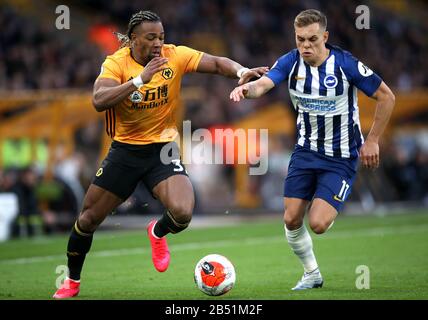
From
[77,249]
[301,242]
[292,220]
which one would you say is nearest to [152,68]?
[77,249]

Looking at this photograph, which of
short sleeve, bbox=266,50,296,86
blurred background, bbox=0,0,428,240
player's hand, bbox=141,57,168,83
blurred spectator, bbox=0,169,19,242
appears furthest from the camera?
blurred background, bbox=0,0,428,240

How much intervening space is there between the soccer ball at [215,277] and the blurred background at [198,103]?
949 centimetres

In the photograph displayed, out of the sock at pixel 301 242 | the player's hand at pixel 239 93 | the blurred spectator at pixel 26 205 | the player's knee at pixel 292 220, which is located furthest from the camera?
the blurred spectator at pixel 26 205

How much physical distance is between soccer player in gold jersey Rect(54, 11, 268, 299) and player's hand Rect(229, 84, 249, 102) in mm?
224

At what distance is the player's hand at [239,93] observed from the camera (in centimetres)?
A: 857

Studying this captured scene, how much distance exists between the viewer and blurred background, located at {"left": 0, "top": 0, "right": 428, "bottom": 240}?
19625 mm

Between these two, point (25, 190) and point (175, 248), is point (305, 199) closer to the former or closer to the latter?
point (175, 248)

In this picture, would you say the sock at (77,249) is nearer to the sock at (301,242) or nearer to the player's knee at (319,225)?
the sock at (301,242)

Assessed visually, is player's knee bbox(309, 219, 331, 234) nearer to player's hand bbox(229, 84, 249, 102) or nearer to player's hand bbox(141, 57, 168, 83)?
player's hand bbox(229, 84, 249, 102)

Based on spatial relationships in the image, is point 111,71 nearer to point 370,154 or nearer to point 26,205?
point 370,154

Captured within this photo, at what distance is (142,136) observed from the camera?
9.20m

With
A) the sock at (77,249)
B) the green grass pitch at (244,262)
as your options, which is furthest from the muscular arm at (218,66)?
the green grass pitch at (244,262)

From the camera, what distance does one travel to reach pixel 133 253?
1423 centimetres

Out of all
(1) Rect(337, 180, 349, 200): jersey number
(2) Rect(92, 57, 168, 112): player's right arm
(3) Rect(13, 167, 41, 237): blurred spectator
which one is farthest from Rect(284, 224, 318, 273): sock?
(3) Rect(13, 167, 41, 237): blurred spectator
